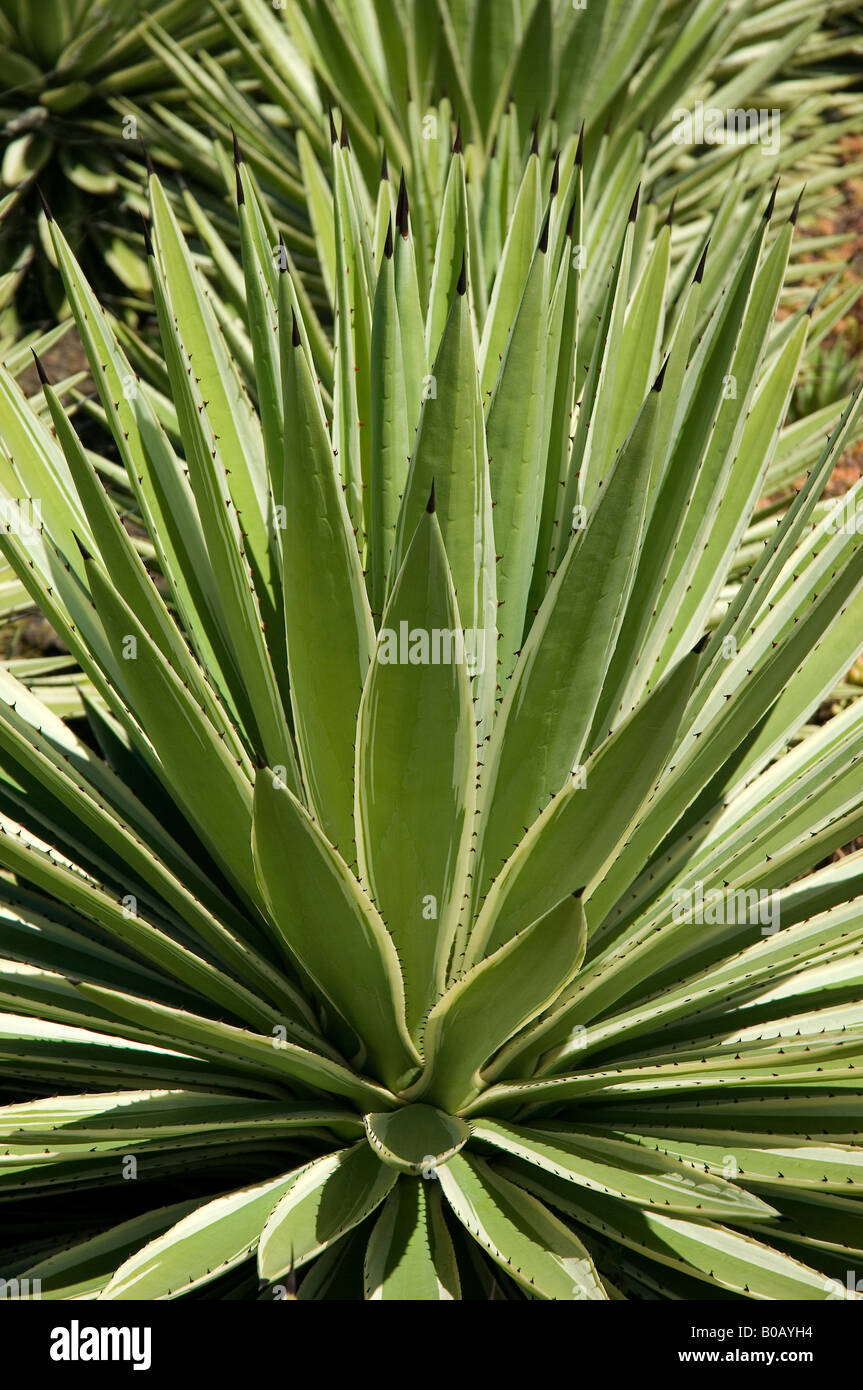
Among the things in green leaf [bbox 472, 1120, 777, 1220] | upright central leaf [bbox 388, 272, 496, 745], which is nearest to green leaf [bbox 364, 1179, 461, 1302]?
green leaf [bbox 472, 1120, 777, 1220]

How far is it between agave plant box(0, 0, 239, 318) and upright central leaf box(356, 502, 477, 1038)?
9.60 ft

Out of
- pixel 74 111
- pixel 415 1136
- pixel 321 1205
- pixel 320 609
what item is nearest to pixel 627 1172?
pixel 415 1136

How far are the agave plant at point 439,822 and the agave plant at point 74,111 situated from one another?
7.23ft

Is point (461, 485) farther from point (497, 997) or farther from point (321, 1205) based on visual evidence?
point (321, 1205)

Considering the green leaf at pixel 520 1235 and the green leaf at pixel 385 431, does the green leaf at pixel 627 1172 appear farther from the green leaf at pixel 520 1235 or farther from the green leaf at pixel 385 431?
A: the green leaf at pixel 385 431

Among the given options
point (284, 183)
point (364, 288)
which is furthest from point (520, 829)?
point (284, 183)

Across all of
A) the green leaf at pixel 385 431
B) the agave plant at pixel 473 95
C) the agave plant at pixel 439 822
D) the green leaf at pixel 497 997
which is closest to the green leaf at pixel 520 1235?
the agave plant at pixel 439 822

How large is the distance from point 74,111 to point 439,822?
3614mm

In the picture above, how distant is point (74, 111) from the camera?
395cm

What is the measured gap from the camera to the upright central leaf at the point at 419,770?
46.8 inches

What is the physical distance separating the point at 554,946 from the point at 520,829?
31 centimetres

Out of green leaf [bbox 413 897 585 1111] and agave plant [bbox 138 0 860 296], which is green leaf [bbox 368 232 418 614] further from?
agave plant [bbox 138 0 860 296]

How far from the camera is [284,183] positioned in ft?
10.8

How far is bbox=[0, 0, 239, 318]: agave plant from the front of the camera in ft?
12.2
